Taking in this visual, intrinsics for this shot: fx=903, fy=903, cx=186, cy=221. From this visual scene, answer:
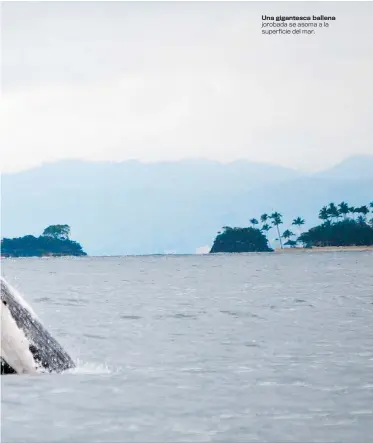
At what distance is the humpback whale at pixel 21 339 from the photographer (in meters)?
8.28

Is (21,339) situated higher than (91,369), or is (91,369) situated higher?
(21,339)

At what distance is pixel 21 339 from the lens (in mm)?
8398

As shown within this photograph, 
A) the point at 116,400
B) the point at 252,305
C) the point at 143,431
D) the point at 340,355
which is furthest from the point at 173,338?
the point at 252,305

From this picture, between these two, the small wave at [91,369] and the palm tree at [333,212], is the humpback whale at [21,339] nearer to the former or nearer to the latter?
the small wave at [91,369]

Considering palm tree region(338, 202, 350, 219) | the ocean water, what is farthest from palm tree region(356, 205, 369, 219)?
the ocean water

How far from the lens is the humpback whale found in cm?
828

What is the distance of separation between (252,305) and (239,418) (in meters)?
17.7

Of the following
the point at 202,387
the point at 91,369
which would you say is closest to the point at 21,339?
the point at 202,387

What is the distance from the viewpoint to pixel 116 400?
30.1 ft

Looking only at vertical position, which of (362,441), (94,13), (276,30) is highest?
(94,13)

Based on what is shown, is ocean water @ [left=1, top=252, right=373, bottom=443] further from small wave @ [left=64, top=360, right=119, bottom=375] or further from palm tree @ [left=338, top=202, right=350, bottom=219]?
palm tree @ [left=338, top=202, right=350, bottom=219]

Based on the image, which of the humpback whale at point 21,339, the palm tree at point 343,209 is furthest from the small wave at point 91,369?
the palm tree at point 343,209

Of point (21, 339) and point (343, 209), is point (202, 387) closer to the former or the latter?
point (21, 339)

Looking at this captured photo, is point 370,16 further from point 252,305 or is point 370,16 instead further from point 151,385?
point 151,385
